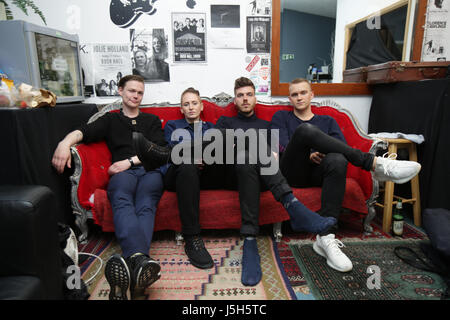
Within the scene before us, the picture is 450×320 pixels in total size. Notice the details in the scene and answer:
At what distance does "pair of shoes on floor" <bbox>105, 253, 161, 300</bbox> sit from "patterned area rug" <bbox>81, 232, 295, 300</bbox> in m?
0.13

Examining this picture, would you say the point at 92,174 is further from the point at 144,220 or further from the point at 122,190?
the point at 144,220

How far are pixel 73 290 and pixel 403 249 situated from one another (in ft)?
5.78

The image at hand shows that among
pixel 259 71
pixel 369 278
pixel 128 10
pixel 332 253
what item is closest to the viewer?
pixel 369 278

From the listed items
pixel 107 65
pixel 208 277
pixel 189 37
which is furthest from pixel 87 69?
pixel 208 277

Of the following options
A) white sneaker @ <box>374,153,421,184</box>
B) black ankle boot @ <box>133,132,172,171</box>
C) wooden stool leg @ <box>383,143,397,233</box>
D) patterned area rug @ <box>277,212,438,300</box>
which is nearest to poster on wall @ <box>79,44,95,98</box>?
black ankle boot @ <box>133,132,172,171</box>

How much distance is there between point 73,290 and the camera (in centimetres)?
115

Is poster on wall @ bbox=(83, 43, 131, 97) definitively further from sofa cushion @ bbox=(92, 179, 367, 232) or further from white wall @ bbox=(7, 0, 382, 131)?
sofa cushion @ bbox=(92, 179, 367, 232)

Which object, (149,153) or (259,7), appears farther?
(259,7)

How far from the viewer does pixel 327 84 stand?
235cm

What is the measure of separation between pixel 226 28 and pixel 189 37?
311 millimetres

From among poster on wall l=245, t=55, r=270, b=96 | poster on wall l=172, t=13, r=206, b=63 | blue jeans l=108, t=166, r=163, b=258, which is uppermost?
poster on wall l=172, t=13, r=206, b=63

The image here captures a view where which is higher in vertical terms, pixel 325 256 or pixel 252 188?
pixel 252 188

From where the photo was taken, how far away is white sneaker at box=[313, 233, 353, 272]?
1376 millimetres

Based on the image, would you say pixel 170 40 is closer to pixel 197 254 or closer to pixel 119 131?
pixel 119 131
